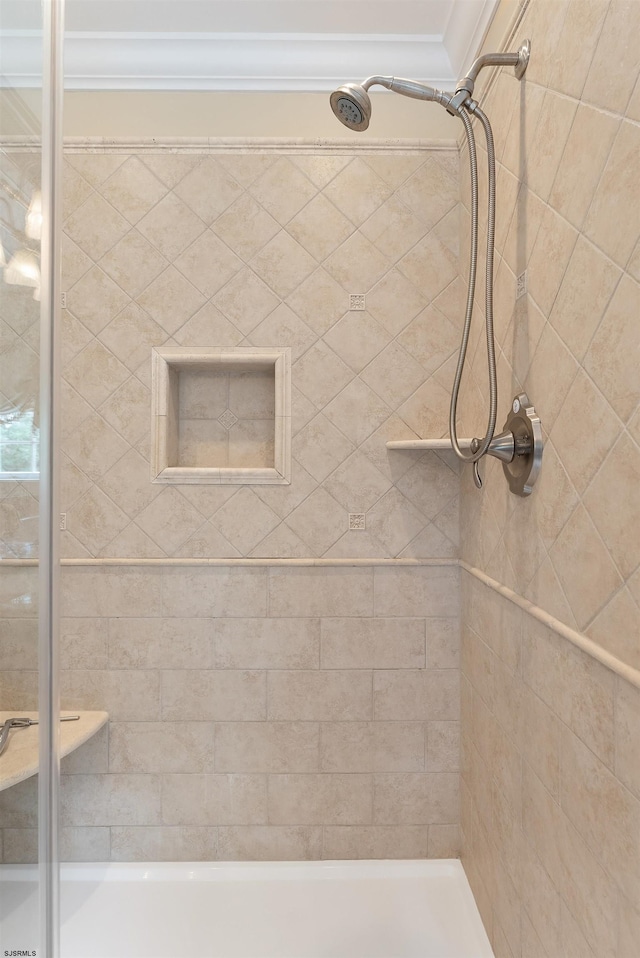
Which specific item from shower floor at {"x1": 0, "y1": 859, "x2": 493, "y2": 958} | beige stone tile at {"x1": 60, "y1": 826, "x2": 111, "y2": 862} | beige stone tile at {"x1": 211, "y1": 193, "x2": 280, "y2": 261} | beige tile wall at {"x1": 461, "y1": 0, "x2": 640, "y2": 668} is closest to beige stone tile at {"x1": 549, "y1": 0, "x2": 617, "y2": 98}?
beige tile wall at {"x1": 461, "y1": 0, "x2": 640, "y2": 668}

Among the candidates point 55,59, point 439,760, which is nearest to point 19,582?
point 55,59

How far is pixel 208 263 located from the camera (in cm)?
193

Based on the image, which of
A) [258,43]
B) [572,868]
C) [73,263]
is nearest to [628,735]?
[572,868]

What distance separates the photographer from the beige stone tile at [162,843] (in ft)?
6.30

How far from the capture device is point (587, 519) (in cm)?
101

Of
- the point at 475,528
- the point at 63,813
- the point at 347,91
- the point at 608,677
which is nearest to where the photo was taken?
the point at 608,677

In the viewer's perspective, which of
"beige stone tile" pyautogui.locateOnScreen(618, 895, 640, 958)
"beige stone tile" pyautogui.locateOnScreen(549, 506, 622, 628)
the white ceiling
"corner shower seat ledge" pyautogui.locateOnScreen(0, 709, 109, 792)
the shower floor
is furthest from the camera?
the white ceiling

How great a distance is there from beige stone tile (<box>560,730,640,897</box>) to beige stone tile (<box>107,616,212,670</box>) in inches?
45.5

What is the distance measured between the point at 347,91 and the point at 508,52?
1.45 feet

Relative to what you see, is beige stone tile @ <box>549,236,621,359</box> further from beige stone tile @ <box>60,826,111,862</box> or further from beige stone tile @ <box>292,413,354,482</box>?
beige stone tile @ <box>60,826,111,862</box>

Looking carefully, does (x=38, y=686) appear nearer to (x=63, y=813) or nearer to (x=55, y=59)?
(x=55, y=59)

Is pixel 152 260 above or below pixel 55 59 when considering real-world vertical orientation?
above

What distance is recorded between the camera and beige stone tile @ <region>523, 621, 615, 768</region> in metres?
0.94

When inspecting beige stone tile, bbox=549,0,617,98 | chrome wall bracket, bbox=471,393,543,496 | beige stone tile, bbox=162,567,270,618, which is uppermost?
beige stone tile, bbox=549,0,617,98
